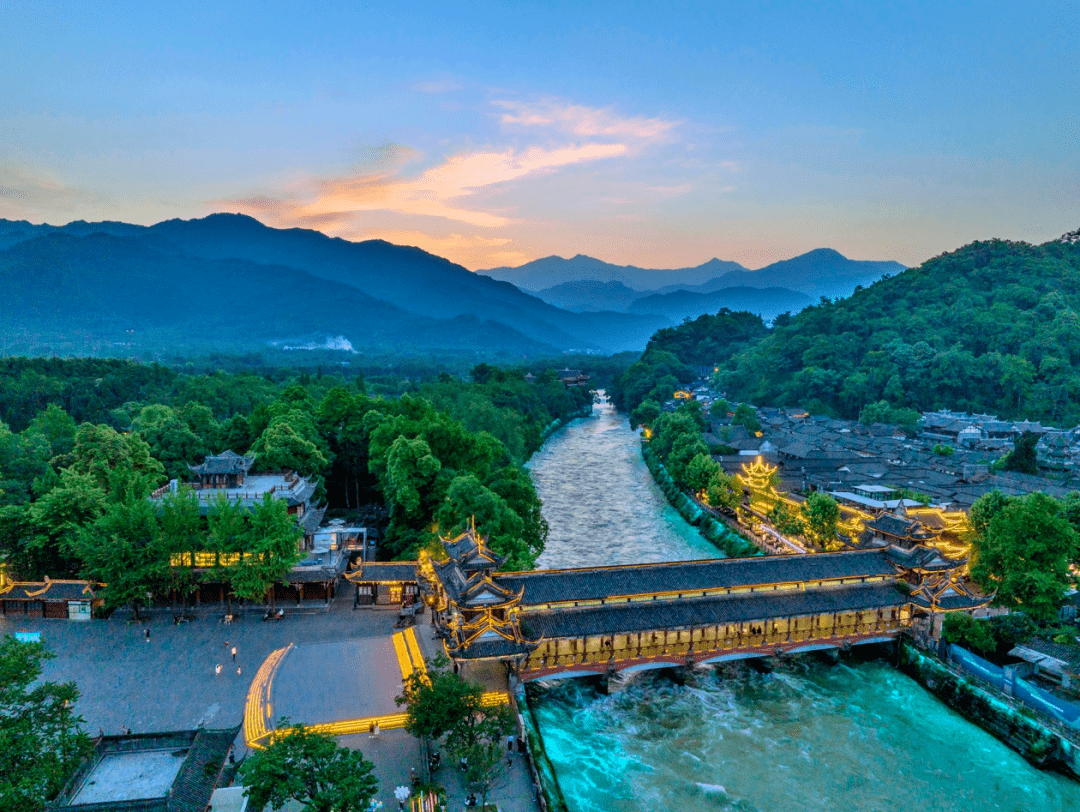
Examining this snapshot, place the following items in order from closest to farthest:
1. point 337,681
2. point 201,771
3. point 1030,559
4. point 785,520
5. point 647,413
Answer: point 201,771 < point 337,681 < point 1030,559 < point 785,520 < point 647,413

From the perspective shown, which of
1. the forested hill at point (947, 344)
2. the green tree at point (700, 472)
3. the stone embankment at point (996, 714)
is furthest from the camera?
the forested hill at point (947, 344)

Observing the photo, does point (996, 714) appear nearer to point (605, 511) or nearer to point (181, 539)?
point (605, 511)

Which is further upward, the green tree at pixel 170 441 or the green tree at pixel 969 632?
the green tree at pixel 170 441

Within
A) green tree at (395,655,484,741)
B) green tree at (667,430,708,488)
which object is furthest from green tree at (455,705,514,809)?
green tree at (667,430,708,488)

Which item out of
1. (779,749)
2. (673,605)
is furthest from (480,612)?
(779,749)

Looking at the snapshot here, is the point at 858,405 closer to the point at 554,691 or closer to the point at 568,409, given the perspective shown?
the point at 568,409

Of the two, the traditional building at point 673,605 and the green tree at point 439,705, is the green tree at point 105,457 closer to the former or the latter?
the traditional building at point 673,605

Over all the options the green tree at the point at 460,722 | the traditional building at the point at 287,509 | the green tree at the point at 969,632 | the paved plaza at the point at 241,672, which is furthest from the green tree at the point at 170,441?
the green tree at the point at 969,632
